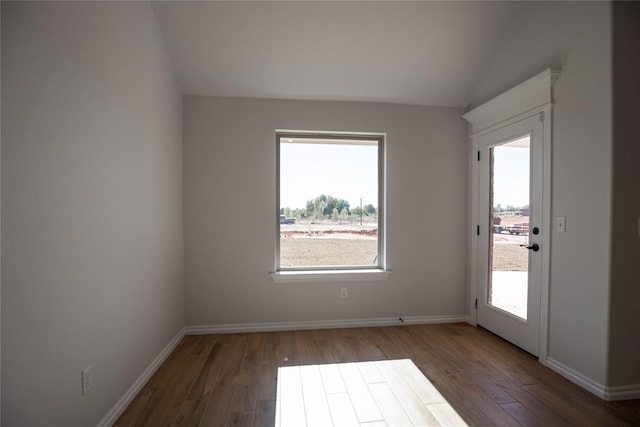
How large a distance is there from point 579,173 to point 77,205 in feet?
10.3

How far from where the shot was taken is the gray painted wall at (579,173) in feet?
6.39

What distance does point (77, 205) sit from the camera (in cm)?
148

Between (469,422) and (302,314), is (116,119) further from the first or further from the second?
(469,422)

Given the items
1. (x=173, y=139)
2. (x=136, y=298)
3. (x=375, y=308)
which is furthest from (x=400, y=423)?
(x=173, y=139)

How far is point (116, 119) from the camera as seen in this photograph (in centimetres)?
183

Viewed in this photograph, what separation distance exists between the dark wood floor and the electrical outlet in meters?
0.37

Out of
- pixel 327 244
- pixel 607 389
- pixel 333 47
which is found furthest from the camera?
pixel 327 244

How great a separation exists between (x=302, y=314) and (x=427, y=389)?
1.46 m

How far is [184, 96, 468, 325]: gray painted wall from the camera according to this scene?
3.04 metres

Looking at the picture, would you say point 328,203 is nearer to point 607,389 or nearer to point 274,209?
point 274,209

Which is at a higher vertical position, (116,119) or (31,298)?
(116,119)

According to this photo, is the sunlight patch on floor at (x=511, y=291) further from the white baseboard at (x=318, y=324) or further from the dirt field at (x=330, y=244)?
the dirt field at (x=330, y=244)

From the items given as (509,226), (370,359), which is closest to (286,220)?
(370,359)

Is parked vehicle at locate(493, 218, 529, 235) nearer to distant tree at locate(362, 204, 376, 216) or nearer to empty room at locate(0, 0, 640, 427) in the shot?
empty room at locate(0, 0, 640, 427)
